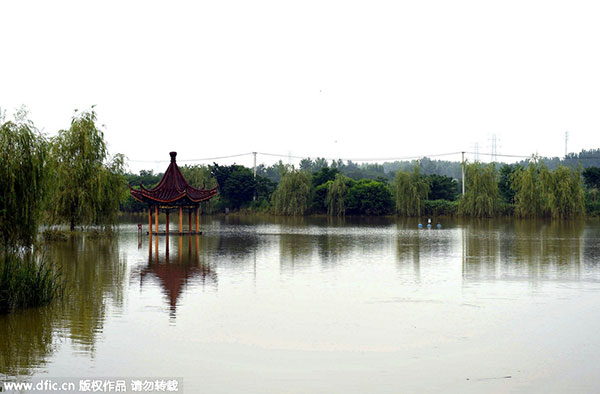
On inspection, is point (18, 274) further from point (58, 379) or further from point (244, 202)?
point (244, 202)

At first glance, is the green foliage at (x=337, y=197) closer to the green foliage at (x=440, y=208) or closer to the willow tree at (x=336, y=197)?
the willow tree at (x=336, y=197)

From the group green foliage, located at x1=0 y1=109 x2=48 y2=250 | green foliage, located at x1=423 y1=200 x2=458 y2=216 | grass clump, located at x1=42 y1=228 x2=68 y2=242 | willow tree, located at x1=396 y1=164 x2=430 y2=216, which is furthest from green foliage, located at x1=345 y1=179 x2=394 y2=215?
green foliage, located at x1=0 y1=109 x2=48 y2=250

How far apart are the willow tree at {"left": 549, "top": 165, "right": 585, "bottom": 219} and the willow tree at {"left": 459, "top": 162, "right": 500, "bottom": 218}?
17.0ft

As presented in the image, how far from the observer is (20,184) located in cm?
1210

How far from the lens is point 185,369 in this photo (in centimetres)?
761

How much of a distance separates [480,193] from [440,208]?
16.8ft

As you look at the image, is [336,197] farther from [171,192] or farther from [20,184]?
[20,184]

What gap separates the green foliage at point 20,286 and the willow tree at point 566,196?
48.9 metres

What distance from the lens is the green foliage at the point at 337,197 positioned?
64500 mm

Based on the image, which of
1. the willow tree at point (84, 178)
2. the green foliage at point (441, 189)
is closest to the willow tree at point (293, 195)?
the green foliage at point (441, 189)

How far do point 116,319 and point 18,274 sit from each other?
A: 2000 mm

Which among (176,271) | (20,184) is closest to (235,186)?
(176,271)

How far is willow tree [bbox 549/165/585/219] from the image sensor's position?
2071 inches

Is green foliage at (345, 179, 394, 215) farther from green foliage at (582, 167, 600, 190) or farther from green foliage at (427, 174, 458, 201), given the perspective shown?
green foliage at (582, 167, 600, 190)
